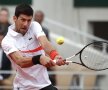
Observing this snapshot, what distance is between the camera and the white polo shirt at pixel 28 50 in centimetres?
843

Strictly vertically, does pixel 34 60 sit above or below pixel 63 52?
above

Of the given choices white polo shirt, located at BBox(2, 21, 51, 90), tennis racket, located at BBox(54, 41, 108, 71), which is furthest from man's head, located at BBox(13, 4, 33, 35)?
tennis racket, located at BBox(54, 41, 108, 71)

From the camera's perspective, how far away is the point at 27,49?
8.51 meters

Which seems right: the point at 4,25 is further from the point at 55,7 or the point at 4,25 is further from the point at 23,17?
the point at 23,17

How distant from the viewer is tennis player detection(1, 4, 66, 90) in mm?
8156

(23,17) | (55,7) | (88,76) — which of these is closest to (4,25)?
(88,76)

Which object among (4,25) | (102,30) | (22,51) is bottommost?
(102,30)

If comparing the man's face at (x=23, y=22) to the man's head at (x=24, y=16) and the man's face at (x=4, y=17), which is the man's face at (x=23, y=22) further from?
the man's face at (x=4, y=17)

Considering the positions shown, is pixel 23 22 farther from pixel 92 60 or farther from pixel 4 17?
pixel 4 17

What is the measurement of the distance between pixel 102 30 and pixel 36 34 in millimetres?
9513

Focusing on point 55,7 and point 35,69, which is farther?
point 55,7

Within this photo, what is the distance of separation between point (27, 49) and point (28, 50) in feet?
0.06

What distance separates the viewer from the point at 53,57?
313 inches

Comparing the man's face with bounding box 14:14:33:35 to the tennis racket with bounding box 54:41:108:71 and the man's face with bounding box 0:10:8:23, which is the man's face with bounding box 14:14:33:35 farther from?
the man's face with bounding box 0:10:8:23
